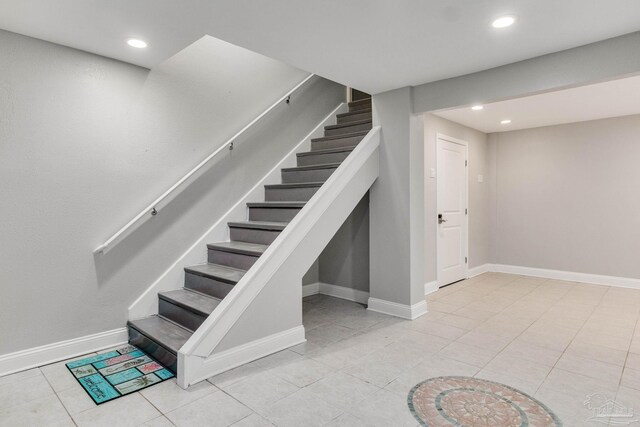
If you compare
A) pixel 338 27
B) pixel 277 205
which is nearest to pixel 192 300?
pixel 277 205

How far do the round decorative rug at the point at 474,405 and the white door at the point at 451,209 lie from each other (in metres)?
2.68

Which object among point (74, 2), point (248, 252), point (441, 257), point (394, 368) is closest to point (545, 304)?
point (441, 257)

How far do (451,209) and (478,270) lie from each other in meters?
1.39

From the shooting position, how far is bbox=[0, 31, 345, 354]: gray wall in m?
2.52

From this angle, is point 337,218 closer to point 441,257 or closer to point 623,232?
point 441,257

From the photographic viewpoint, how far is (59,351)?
2693 mm

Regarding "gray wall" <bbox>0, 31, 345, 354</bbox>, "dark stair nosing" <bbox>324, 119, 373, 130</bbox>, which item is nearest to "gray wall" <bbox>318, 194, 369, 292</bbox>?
"dark stair nosing" <bbox>324, 119, 373, 130</bbox>

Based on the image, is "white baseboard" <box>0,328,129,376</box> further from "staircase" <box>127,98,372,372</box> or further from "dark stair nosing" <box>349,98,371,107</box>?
"dark stair nosing" <box>349,98,371,107</box>

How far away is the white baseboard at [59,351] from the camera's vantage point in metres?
2.49

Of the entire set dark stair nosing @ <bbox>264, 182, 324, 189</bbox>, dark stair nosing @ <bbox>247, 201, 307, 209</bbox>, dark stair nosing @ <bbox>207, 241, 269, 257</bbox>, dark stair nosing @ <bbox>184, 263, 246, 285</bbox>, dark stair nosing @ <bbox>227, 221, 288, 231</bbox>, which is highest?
dark stair nosing @ <bbox>264, 182, 324, 189</bbox>

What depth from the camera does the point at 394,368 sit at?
8.39 feet

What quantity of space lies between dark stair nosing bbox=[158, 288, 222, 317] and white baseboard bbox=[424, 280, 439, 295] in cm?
273

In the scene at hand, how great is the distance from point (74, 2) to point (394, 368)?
306 cm

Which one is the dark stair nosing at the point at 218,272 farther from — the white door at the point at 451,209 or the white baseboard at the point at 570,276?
the white baseboard at the point at 570,276
